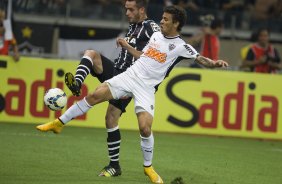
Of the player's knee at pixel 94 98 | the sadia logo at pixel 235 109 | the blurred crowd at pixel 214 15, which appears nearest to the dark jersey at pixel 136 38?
the player's knee at pixel 94 98

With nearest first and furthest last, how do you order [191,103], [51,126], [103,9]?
[51,126] → [191,103] → [103,9]

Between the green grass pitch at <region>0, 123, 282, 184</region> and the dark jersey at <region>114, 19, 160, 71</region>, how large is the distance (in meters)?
1.40

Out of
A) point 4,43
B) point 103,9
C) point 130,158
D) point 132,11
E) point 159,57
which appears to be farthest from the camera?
point 103,9

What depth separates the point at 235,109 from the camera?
52.3 feet

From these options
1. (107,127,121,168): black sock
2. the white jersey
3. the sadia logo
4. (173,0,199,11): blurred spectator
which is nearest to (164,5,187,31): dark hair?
the white jersey

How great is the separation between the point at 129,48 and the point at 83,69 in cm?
→ 61

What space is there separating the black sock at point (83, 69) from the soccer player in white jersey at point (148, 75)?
0.23 metres

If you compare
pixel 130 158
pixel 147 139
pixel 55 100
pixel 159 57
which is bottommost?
pixel 130 158

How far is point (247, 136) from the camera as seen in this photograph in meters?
16.1

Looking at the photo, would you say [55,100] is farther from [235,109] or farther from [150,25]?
[235,109]

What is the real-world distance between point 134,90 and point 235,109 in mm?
6693

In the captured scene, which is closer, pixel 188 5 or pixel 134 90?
pixel 134 90

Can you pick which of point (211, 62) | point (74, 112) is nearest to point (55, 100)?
point (74, 112)

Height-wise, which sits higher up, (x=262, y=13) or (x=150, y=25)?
(x=150, y=25)
